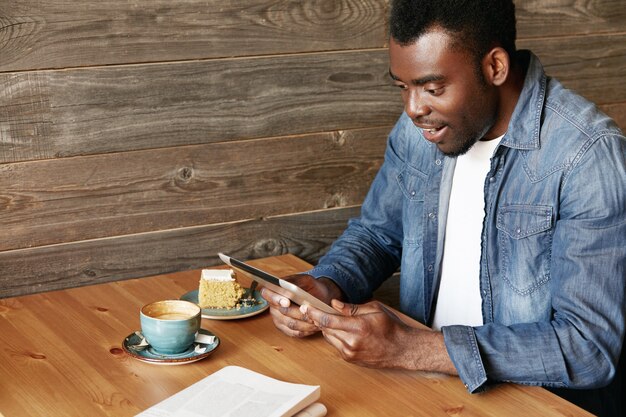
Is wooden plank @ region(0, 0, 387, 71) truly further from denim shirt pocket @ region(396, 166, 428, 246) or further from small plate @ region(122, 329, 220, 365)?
small plate @ region(122, 329, 220, 365)

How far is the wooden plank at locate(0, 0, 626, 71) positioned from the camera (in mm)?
1763

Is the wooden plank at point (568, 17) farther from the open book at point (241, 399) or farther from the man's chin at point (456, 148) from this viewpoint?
the open book at point (241, 399)

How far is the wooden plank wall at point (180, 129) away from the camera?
1.81 metres

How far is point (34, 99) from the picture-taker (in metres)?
1.79

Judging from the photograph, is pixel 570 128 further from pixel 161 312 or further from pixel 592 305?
pixel 161 312

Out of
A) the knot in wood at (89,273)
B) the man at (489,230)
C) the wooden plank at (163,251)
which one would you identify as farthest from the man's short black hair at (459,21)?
the knot in wood at (89,273)

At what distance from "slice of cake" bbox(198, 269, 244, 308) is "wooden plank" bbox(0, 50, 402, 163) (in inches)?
15.8

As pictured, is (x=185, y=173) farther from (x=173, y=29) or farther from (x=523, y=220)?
(x=523, y=220)

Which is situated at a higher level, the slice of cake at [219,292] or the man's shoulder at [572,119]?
the man's shoulder at [572,119]

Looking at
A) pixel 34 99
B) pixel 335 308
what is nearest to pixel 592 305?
pixel 335 308

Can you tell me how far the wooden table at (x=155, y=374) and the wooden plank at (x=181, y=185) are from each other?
23 centimetres

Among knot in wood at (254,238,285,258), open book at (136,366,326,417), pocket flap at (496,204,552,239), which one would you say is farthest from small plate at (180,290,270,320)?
pocket flap at (496,204,552,239)

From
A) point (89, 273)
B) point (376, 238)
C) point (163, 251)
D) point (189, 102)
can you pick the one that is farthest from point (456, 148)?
point (89, 273)

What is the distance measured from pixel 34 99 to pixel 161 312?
1.92 ft
